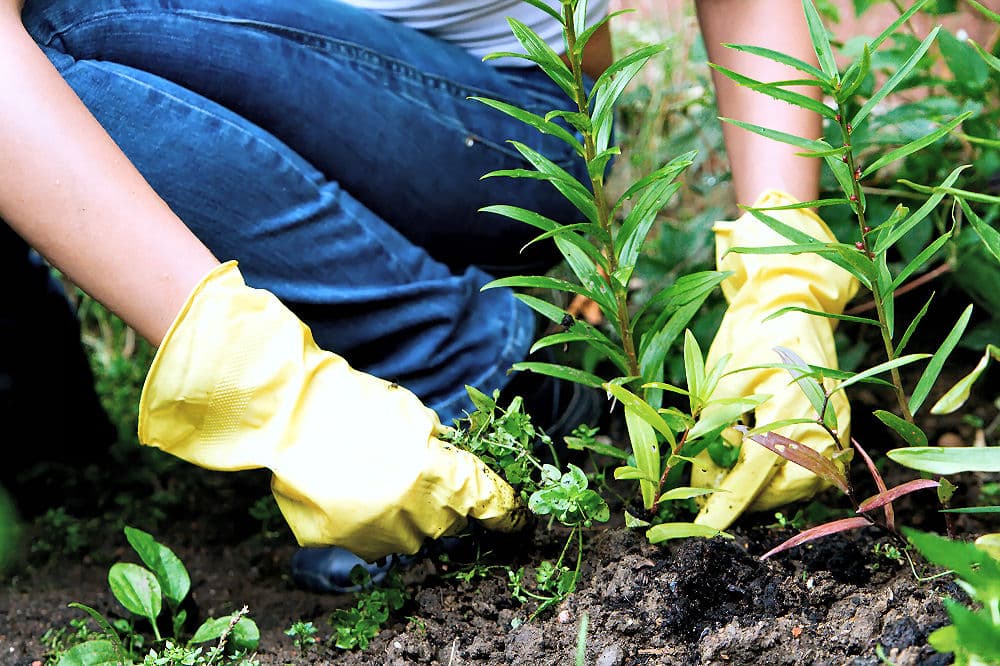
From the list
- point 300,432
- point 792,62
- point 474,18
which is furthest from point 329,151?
point 792,62

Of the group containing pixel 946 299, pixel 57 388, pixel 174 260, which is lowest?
pixel 57 388

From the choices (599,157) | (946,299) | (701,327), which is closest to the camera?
(599,157)

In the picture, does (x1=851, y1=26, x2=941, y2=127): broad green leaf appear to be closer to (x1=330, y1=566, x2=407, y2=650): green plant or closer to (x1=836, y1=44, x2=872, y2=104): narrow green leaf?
(x1=836, y1=44, x2=872, y2=104): narrow green leaf

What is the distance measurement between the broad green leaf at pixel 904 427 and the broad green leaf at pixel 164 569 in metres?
0.82

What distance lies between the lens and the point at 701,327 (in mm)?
1531

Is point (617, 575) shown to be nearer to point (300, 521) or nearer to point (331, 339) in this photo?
point (300, 521)

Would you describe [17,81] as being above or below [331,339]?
above

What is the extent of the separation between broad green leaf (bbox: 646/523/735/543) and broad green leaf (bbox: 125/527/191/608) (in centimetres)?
57

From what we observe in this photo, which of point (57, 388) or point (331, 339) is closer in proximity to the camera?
point (331, 339)

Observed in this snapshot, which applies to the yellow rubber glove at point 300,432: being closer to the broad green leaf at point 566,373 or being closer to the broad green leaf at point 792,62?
the broad green leaf at point 566,373

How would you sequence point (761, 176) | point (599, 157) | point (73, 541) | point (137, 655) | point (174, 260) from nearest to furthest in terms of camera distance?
1. point (599, 157)
2. point (174, 260)
3. point (137, 655)
4. point (761, 176)
5. point (73, 541)

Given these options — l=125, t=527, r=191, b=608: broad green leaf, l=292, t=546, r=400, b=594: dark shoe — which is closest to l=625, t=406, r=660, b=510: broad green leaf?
l=292, t=546, r=400, b=594: dark shoe

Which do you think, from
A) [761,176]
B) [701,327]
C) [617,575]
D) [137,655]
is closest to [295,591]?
[137,655]

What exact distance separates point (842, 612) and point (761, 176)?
640 mm
